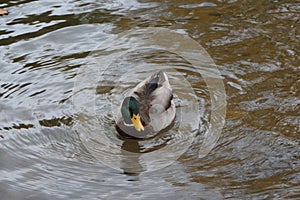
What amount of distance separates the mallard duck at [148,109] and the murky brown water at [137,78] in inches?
8.3

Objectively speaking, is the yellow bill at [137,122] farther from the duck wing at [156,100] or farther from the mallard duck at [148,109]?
the duck wing at [156,100]

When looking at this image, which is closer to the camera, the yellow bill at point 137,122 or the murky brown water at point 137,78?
the murky brown water at point 137,78

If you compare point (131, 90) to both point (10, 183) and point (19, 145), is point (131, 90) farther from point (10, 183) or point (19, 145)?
point (10, 183)

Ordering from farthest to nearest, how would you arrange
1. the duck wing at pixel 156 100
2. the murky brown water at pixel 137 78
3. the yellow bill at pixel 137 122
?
the duck wing at pixel 156 100 < the yellow bill at pixel 137 122 < the murky brown water at pixel 137 78

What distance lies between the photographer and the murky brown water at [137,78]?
5730 mm

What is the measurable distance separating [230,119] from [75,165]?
5.57 feet

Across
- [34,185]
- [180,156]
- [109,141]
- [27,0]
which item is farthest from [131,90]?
[27,0]

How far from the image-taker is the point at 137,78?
775 centimetres

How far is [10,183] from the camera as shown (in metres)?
5.86

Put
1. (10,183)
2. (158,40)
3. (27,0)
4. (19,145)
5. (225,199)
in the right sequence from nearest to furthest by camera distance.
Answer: (225,199) < (10,183) < (19,145) < (158,40) < (27,0)

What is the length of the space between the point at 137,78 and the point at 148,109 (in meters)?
0.78

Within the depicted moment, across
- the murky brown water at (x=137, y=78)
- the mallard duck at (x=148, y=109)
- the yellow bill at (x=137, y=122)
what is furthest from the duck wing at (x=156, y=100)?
the murky brown water at (x=137, y=78)

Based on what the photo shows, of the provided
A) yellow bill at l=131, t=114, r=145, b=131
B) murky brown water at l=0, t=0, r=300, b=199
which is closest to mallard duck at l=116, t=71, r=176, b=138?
yellow bill at l=131, t=114, r=145, b=131

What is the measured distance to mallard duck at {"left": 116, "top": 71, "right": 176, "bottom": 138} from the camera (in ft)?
21.7
